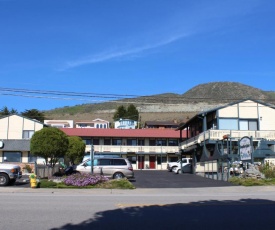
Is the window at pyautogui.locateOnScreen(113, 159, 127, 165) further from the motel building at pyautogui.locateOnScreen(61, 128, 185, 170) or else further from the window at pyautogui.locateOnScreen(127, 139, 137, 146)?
the window at pyautogui.locateOnScreen(127, 139, 137, 146)

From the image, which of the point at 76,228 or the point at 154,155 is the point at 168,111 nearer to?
the point at 154,155

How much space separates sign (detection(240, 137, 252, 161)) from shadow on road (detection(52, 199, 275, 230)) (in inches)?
571

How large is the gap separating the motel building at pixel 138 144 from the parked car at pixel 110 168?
30813 mm

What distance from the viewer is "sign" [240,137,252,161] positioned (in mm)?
26953

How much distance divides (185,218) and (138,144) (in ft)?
169

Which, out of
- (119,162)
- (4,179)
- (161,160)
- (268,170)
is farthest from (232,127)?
(4,179)

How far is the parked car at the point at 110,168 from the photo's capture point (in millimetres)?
27953

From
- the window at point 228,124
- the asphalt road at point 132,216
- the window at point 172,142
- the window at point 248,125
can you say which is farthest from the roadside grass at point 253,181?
the window at point 172,142

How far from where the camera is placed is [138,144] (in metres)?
61.7

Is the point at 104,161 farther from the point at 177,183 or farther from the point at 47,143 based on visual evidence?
the point at 177,183

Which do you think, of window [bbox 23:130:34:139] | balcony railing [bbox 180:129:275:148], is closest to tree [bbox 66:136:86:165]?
window [bbox 23:130:34:139]

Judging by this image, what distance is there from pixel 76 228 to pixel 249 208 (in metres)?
6.08

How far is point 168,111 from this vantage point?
142m

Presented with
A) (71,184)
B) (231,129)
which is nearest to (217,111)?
(231,129)
